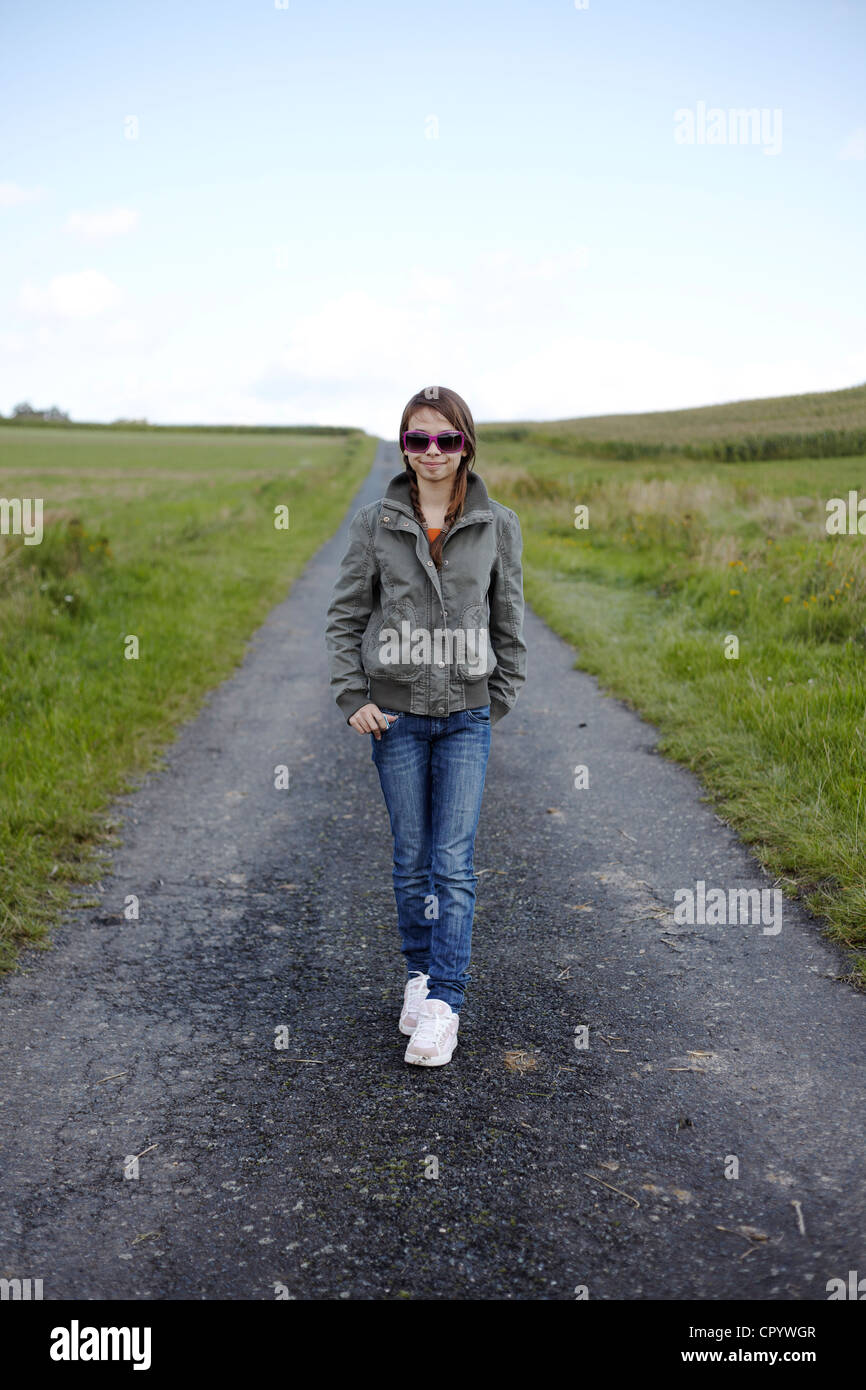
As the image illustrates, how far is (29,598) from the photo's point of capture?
9375 millimetres

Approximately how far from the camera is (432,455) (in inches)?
123

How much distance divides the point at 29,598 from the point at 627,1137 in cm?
820

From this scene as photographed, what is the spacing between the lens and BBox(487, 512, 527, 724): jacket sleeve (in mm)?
3316

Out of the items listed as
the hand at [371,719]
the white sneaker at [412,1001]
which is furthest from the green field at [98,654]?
the hand at [371,719]

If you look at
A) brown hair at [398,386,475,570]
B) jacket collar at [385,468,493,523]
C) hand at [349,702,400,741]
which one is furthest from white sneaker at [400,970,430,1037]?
jacket collar at [385,468,493,523]

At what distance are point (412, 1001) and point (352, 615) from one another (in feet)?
4.46

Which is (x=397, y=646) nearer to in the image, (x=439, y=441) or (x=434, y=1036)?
(x=439, y=441)

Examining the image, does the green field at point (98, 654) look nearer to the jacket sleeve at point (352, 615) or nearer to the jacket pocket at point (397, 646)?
the jacket sleeve at point (352, 615)

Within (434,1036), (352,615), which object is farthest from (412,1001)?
(352,615)

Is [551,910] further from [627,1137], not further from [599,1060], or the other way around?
[627,1137]

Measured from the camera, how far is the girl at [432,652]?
3.17 meters

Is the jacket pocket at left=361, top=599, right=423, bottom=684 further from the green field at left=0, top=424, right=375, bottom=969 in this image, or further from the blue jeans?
the green field at left=0, top=424, right=375, bottom=969

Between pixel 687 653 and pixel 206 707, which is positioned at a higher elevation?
pixel 687 653
